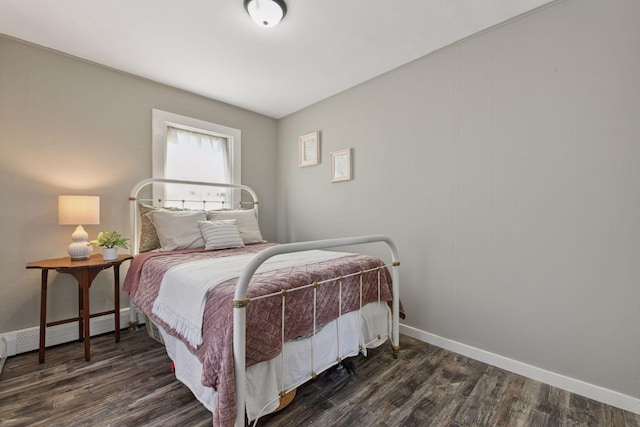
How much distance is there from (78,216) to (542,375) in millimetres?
3559

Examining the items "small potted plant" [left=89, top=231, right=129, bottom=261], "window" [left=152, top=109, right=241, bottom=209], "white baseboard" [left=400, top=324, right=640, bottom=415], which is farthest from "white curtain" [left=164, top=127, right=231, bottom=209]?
"white baseboard" [left=400, top=324, right=640, bottom=415]

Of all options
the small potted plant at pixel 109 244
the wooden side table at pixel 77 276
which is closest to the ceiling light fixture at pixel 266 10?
the small potted plant at pixel 109 244

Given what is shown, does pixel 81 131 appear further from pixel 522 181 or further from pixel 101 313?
pixel 522 181

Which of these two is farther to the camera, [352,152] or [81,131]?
[352,152]

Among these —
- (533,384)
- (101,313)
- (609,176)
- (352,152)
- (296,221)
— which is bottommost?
(533,384)

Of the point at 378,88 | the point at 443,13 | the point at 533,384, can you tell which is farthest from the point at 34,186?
the point at 533,384

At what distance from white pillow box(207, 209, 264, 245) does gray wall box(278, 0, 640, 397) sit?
1.30 m

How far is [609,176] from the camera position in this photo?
5.31ft

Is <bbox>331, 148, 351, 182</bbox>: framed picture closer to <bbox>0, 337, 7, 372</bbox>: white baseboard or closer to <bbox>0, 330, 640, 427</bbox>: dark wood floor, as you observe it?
<bbox>0, 330, 640, 427</bbox>: dark wood floor

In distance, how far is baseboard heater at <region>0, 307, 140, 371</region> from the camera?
2113mm

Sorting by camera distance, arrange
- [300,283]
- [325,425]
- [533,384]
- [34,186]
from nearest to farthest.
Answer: [325,425] → [300,283] → [533,384] → [34,186]

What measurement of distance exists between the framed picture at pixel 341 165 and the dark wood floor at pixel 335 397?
1795mm

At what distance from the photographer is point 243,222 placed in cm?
298

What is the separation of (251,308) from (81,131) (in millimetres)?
2458
